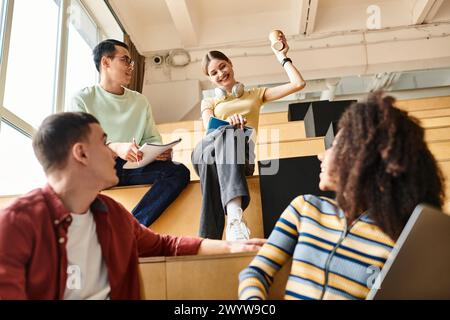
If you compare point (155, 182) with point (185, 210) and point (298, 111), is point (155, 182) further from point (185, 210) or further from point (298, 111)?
point (298, 111)

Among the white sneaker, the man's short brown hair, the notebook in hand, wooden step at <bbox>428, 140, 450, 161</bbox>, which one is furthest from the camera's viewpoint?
wooden step at <bbox>428, 140, 450, 161</bbox>

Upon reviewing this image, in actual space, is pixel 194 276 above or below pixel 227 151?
below

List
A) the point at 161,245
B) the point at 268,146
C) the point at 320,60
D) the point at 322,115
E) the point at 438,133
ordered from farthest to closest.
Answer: the point at 320,60, the point at 268,146, the point at 322,115, the point at 438,133, the point at 161,245

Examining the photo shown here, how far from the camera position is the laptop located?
0.81m

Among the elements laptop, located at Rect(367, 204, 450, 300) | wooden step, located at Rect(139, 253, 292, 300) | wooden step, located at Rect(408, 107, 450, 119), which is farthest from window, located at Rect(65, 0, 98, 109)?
laptop, located at Rect(367, 204, 450, 300)

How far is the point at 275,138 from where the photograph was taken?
3438 millimetres

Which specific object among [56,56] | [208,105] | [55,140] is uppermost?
[56,56]

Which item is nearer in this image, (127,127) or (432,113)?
(127,127)

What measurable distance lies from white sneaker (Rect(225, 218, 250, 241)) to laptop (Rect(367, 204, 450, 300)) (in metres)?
0.79

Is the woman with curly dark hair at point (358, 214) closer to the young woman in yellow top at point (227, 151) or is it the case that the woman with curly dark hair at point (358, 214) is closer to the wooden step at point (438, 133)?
the young woman in yellow top at point (227, 151)

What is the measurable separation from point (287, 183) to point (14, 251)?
1.38 metres

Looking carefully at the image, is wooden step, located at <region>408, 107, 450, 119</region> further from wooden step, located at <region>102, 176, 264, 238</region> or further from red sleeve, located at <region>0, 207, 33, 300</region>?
red sleeve, located at <region>0, 207, 33, 300</region>

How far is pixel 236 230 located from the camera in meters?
1.64

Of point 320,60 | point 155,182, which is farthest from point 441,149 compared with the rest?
point 320,60
